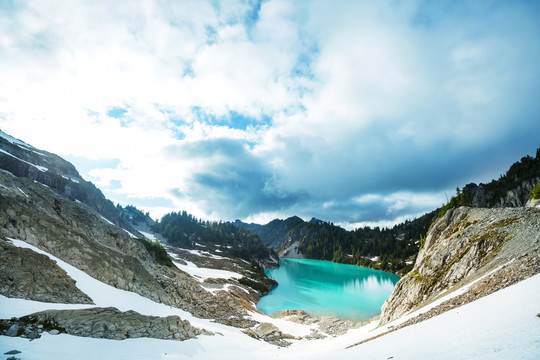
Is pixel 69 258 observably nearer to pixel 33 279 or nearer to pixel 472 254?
pixel 33 279

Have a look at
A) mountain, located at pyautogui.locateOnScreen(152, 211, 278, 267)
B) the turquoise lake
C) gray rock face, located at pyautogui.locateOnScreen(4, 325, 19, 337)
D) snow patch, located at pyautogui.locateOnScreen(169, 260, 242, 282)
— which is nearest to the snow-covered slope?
gray rock face, located at pyautogui.locateOnScreen(4, 325, 19, 337)

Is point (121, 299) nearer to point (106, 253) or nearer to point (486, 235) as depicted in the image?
point (106, 253)

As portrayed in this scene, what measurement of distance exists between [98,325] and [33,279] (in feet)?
25.9

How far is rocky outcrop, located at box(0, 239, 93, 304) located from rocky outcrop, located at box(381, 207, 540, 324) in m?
34.0

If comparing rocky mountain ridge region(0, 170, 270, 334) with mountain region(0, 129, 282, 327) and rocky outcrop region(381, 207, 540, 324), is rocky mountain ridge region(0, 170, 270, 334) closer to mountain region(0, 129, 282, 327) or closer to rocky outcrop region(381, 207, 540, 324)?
mountain region(0, 129, 282, 327)

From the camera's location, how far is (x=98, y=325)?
52.7 feet

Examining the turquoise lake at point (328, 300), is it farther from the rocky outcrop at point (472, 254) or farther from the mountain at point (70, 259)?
the rocky outcrop at point (472, 254)

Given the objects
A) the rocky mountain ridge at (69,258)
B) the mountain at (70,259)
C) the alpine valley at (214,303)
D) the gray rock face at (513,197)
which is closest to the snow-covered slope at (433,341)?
the alpine valley at (214,303)

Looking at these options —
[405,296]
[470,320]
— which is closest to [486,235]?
[405,296]

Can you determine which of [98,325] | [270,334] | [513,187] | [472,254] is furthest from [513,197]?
[98,325]

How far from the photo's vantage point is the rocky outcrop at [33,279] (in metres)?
17.2

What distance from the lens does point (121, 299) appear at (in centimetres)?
2509

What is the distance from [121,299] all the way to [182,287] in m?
20.8

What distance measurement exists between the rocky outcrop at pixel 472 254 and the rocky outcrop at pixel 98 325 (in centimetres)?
2554
